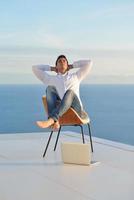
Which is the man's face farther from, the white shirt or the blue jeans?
the blue jeans

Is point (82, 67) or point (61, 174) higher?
point (82, 67)

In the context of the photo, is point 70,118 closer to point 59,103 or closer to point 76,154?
point 59,103

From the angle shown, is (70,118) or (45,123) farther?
(70,118)

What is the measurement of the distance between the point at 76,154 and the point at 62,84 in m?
0.72

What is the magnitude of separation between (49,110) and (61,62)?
1.54 ft

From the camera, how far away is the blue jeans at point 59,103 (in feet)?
14.8

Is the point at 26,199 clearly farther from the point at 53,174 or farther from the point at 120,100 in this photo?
the point at 120,100

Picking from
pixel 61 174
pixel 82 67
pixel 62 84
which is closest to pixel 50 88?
pixel 62 84

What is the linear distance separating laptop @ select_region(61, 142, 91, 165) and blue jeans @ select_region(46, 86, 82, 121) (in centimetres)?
29

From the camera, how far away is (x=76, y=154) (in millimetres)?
4328

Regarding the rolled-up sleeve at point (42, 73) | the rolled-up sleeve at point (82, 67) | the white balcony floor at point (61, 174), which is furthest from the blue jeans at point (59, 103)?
the white balcony floor at point (61, 174)

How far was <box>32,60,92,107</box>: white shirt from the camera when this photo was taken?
4723 millimetres

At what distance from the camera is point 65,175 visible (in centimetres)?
393

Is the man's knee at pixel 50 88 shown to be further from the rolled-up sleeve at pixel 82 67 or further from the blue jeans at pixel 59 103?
the rolled-up sleeve at pixel 82 67
